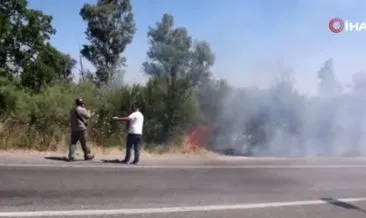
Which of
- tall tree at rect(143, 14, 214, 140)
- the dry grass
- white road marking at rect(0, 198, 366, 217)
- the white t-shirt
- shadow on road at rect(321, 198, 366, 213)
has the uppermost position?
tall tree at rect(143, 14, 214, 140)

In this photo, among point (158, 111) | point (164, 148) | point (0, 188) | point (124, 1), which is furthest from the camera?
point (124, 1)

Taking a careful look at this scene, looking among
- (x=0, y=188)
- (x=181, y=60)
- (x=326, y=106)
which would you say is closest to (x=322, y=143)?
(x=326, y=106)

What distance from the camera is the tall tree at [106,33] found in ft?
137

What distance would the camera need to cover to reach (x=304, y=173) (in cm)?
1333

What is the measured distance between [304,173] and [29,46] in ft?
74.4

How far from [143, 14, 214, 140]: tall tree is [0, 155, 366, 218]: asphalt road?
5.41 m

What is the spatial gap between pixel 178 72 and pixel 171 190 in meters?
11.4

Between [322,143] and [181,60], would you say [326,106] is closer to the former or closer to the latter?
[322,143]

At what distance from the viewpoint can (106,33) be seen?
41875 millimetres

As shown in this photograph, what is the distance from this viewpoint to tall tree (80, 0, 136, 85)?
41875 millimetres

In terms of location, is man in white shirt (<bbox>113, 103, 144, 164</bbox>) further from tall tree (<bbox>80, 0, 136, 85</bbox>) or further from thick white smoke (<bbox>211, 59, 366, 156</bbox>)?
tall tree (<bbox>80, 0, 136, 85</bbox>)

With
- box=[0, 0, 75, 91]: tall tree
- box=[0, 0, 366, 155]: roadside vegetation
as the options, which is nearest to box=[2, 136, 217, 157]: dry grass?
box=[0, 0, 366, 155]: roadside vegetation

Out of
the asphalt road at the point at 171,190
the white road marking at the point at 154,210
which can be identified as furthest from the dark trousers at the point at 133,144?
the white road marking at the point at 154,210

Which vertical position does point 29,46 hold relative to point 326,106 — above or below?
above
